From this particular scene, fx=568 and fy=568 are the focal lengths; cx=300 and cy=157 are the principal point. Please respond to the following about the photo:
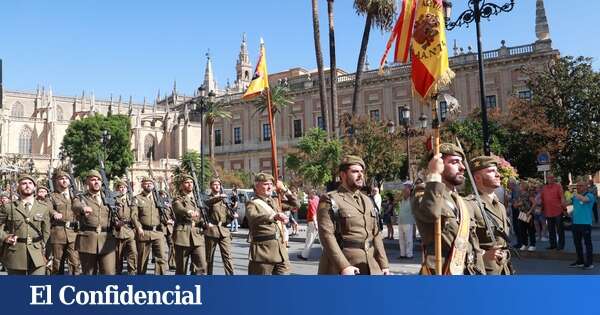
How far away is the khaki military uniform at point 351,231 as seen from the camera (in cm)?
429

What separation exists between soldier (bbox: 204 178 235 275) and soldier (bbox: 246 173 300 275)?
93.4 inches

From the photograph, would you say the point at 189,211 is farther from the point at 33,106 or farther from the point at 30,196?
the point at 33,106

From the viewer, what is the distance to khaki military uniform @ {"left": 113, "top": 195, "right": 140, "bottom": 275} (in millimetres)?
8531

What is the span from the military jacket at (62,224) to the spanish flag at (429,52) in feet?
19.3

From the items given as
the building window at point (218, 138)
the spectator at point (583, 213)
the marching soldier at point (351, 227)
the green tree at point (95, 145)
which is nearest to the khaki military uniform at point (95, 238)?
the marching soldier at point (351, 227)

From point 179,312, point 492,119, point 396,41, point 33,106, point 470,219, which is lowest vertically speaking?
point 179,312

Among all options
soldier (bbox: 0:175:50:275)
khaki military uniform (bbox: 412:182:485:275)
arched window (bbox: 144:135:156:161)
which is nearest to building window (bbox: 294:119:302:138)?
arched window (bbox: 144:135:156:161)

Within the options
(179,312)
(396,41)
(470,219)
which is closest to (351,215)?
(470,219)

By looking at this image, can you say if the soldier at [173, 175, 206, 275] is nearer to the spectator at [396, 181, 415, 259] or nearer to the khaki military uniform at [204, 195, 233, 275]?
the khaki military uniform at [204, 195, 233, 275]

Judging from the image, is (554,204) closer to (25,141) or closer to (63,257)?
(63,257)

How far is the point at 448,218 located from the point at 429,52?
6.31 feet

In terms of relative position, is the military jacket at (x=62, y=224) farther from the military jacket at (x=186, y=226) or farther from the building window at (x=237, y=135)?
the building window at (x=237, y=135)

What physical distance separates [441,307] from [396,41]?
373 cm

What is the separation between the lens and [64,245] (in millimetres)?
8789
